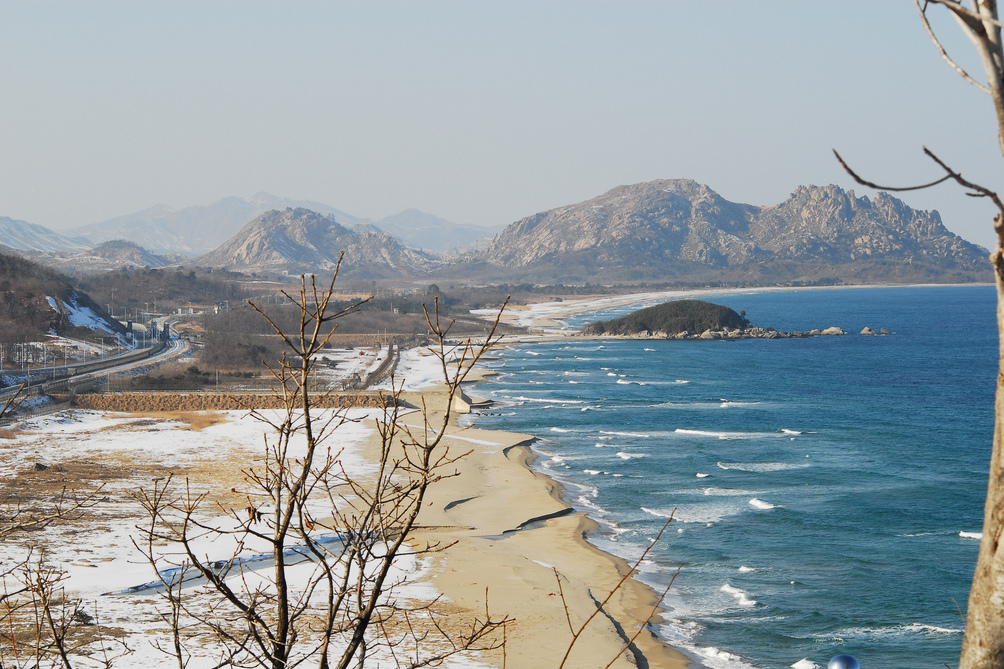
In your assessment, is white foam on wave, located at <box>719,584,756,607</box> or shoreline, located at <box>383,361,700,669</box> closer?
shoreline, located at <box>383,361,700,669</box>

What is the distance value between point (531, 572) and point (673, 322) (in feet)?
342

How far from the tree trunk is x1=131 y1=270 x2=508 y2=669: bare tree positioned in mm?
1988

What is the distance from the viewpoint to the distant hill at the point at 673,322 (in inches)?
4860

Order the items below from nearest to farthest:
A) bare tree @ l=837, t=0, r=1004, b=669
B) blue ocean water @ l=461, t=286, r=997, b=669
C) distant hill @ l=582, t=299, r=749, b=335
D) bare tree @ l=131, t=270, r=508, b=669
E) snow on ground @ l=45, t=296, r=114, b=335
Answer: bare tree @ l=837, t=0, r=1004, b=669, bare tree @ l=131, t=270, r=508, b=669, blue ocean water @ l=461, t=286, r=997, b=669, snow on ground @ l=45, t=296, r=114, b=335, distant hill @ l=582, t=299, r=749, b=335

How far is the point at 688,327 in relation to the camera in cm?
12544

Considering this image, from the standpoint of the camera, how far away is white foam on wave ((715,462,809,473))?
3962 centimetres

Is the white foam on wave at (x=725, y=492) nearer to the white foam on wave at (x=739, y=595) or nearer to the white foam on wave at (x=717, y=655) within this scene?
the white foam on wave at (x=739, y=595)

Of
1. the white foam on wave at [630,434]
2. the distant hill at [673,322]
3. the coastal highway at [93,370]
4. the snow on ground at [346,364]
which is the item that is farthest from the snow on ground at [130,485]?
the distant hill at [673,322]

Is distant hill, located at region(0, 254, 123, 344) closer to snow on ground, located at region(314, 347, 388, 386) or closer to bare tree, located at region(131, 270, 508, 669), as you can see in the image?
snow on ground, located at region(314, 347, 388, 386)

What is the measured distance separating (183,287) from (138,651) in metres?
154

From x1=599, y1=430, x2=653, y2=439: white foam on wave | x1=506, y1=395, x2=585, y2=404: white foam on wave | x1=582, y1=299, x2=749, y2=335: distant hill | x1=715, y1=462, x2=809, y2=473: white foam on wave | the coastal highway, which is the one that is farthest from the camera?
x1=582, y1=299, x2=749, y2=335: distant hill

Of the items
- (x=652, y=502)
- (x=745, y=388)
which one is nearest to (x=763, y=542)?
(x=652, y=502)

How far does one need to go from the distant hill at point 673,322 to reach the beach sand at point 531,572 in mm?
85666

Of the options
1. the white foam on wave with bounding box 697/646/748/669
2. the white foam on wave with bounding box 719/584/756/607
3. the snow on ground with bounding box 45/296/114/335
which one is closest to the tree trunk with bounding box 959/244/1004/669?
the white foam on wave with bounding box 697/646/748/669
